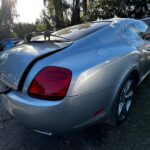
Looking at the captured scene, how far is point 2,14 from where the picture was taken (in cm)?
2350

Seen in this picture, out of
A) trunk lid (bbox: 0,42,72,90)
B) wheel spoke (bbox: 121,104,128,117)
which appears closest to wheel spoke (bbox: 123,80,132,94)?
wheel spoke (bbox: 121,104,128,117)

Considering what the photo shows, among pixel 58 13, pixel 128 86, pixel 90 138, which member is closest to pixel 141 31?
Answer: pixel 128 86

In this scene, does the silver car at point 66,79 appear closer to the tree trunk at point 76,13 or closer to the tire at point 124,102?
the tire at point 124,102

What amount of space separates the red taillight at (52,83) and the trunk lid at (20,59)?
230 millimetres

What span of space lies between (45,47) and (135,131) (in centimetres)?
160

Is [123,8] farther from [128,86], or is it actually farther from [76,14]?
[128,86]

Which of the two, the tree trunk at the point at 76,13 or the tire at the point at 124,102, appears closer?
the tire at the point at 124,102

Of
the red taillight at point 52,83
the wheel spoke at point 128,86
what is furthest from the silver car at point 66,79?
the wheel spoke at point 128,86

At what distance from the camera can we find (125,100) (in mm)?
3576

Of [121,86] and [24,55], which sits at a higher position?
[24,55]

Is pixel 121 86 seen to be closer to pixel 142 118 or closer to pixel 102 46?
pixel 102 46

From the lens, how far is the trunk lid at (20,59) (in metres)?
2.67

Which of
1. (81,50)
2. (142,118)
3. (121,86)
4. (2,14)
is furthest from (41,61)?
(2,14)

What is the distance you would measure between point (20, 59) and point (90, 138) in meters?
1.32
